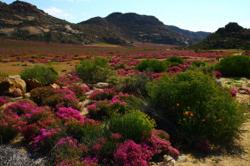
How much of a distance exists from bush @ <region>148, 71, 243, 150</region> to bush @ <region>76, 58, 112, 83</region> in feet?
41.4

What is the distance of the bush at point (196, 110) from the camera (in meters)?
11.0

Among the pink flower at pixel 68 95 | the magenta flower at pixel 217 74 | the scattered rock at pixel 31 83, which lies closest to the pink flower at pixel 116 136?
the pink flower at pixel 68 95

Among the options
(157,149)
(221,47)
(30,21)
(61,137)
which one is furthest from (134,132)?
(30,21)

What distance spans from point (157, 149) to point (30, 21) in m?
142

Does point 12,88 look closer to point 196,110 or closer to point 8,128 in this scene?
point 8,128

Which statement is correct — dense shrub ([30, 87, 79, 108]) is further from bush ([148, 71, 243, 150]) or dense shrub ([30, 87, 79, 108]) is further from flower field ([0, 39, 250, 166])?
bush ([148, 71, 243, 150])

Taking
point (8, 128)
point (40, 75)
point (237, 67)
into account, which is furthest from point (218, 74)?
point (8, 128)

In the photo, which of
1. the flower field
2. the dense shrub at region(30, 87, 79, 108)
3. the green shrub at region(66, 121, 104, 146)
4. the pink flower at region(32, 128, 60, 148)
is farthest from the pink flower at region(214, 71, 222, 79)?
the pink flower at region(32, 128, 60, 148)

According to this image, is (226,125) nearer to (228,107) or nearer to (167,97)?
(228,107)

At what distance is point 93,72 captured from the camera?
25.5 m

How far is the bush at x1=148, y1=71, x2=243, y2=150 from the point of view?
10961 millimetres

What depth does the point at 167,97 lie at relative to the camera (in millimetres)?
12094

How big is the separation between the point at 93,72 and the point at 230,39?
3903 inches

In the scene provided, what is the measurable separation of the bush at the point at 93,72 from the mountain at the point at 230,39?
2906 inches
